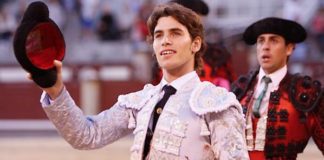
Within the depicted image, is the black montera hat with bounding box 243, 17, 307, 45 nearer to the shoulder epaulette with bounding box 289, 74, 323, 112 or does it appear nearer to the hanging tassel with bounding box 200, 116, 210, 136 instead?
the shoulder epaulette with bounding box 289, 74, 323, 112

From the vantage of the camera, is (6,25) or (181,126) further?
(6,25)

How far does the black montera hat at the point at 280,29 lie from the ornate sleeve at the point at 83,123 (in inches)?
54.2

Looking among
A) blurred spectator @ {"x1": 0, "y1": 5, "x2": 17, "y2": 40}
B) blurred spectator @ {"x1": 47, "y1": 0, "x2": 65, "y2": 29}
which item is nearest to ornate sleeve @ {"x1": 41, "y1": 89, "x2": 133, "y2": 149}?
blurred spectator @ {"x1": 47, "y1": 0, "x2": 65, "y2": 29}

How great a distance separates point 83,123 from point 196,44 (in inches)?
18.7

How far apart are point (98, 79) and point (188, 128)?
1048cm

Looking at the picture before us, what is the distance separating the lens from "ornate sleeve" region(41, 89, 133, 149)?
297 cm

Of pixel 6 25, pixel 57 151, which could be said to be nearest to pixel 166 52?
pixel 57 151

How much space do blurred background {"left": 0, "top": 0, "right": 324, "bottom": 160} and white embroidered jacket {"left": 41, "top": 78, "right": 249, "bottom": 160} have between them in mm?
9138

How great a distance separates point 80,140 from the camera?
312 cm

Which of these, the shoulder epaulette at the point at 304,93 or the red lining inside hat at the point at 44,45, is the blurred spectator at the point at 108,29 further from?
the red lining inside hat at the point at 44,45

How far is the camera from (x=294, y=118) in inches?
171

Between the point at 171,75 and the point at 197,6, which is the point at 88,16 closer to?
the point at 197,6

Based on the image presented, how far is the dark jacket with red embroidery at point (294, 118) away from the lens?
430cm

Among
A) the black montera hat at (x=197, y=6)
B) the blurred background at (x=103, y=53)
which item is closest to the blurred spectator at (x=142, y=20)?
the blurred background at (x=103, y=53)
